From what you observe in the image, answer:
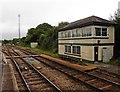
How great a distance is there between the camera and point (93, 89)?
36.1ft

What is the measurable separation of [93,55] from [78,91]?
37.9 ft

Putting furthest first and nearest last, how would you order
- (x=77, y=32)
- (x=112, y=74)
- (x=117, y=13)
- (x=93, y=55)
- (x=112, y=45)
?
1. (x=117, y=13)
2. (x=77, y=32)
3. (x=112, y=45)
4. (x=93, y=55)
5. (x=112, y=74)

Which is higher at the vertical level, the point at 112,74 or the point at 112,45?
the point at 112,45

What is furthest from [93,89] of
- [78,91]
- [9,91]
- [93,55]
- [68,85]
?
[93,55]

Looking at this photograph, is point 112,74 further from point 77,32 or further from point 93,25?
point 77,32

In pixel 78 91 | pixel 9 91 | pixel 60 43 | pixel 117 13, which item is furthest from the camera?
pixel 60 43

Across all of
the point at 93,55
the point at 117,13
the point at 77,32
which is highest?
the point at 117,13

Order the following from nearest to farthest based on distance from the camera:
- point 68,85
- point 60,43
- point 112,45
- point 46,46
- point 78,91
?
point 78,91
point 68,85
point 112,45
point 60,43
point 46,46

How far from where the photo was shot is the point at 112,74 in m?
15.7

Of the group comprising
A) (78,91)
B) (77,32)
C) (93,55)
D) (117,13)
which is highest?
(117,13)

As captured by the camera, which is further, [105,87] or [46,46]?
[46,46]

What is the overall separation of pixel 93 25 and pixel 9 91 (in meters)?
14.4

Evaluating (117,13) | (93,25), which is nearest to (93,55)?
(93,25)

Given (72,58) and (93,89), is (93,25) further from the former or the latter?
(93,89)
